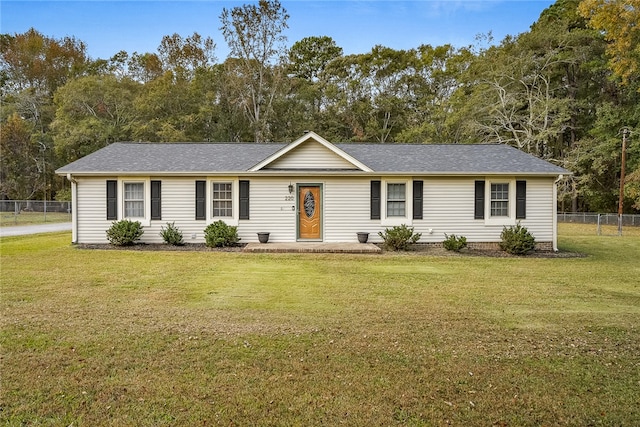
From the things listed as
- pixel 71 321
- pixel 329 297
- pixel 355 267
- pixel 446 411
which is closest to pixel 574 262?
pixel 355 267

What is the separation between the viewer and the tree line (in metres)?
28.2

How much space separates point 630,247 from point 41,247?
1947 centimetres

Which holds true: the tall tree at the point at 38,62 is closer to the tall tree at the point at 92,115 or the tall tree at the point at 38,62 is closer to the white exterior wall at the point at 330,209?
the tall tree at the point at 92,115

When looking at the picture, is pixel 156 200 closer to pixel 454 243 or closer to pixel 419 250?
pixel 419 250

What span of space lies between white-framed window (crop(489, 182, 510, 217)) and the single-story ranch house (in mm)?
32

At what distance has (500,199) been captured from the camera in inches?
558

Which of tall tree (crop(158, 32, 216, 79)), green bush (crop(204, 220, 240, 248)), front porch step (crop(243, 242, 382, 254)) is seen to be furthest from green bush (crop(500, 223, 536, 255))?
tall tree (crop(158, 32, 216, 79))

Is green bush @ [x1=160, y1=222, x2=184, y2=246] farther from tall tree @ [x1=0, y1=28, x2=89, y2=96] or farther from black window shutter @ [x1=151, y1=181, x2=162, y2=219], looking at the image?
tall tree @ [x1=0, y1=28, x2=89, y2=96]

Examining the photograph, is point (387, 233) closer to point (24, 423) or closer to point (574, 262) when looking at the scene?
point (574, 262)

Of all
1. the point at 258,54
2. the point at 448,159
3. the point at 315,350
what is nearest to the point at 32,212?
the point at 258,54

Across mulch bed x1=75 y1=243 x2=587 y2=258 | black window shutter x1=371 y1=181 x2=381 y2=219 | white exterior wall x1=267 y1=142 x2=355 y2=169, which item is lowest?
mulch bed x1=75 y1=243 x2=587 y2=258

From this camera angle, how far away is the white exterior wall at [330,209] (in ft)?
46.2

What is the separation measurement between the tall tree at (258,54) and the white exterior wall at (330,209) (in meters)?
20.0

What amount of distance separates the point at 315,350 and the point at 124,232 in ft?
35.0
